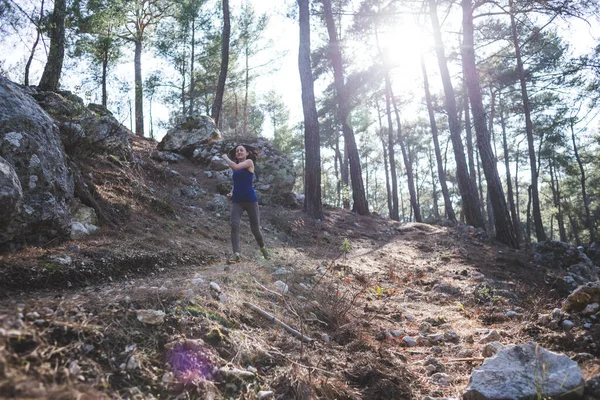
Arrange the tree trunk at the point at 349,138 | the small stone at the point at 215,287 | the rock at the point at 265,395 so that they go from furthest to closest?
the tree trunk at the point at 349,138
the small stone at the point at 215,287
the rock at the point at 265,395

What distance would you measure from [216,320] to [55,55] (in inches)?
364

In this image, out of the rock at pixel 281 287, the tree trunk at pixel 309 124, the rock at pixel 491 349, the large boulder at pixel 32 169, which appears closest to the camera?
the rock at pixel 491 349

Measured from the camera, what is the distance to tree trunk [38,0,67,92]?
8312 millimetres

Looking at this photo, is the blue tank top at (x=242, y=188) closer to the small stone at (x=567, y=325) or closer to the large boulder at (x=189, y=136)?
the small stone at (x=567, y=325)

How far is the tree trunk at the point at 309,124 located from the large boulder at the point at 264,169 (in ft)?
3.02

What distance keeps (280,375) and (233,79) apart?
22316 mm

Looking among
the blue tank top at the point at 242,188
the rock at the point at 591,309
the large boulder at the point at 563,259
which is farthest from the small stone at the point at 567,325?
the large boulder at the point at 563,259

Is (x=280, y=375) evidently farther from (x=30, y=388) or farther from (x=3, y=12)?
(x=3, y=12)

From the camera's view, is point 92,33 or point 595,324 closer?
point 595,324

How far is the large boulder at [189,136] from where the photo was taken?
452 inches

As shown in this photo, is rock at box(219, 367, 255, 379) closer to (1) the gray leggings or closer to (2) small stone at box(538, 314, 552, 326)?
(1) the gray leggings

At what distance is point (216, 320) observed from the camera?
2.63 m

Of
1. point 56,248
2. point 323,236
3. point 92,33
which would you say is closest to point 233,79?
point 92,33

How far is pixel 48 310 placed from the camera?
2.03 meters
